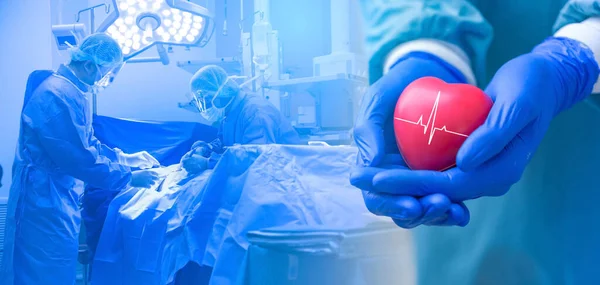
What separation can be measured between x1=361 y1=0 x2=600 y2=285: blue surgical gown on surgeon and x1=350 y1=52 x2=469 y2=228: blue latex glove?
32 mm

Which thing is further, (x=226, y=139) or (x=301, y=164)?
(x=226, y=139)

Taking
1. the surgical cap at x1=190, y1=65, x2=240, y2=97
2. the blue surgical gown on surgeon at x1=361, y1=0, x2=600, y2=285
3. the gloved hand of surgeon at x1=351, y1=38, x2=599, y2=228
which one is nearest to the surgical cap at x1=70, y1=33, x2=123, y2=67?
the surgical cap at x1=190, y1=65, x2=240, y2=97

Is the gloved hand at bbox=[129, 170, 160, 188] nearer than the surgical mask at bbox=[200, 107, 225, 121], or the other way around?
the gloved hand at bbox=[129, 170, 160, 188]

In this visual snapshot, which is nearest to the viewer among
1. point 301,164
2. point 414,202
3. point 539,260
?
point 414,202

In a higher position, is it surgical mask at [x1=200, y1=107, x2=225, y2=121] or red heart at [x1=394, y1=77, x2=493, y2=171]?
red heart at [x1=394, y1=77, x2=493, y2=171]

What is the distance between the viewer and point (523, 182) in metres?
0.60

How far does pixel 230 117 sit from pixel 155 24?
721 millimetres

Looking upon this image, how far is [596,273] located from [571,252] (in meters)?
0.03

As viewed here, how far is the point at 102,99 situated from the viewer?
4.43 metres

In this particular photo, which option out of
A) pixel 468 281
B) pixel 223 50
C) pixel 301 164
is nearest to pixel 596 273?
pixel 468 281

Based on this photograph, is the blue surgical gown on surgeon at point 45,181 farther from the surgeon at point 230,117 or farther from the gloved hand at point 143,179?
the surgeon at point 230,117

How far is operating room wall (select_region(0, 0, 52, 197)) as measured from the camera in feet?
12.4

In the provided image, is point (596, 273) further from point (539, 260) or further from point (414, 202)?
point (414, 202)

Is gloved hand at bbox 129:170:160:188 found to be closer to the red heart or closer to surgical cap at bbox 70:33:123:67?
surgical cap at bbox 70:33:123:67
